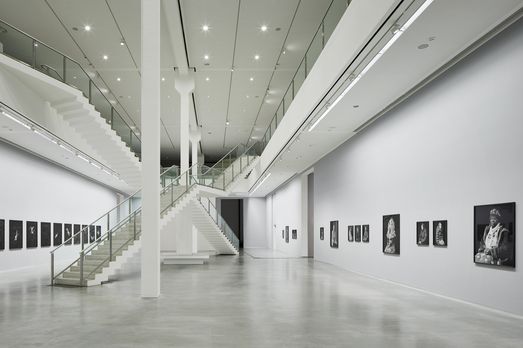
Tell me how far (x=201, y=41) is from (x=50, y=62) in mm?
5607

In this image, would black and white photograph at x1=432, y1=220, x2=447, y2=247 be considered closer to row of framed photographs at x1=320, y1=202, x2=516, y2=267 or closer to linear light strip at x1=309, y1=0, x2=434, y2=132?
row of framed photographs at x1=320, y1=202, x2=516, y2=267

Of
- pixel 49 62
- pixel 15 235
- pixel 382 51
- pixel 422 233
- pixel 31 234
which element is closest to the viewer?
pixel 382 51

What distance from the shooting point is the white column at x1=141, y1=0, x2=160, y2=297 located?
11258 millimetres

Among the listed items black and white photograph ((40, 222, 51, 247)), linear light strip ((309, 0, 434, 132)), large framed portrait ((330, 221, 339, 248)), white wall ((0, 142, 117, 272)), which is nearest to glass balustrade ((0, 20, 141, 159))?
white wall ((0, 142, 117, 272))

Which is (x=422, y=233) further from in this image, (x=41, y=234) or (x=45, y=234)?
(x=45, y=234)

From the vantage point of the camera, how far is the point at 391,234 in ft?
46.3

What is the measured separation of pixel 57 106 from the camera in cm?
1688

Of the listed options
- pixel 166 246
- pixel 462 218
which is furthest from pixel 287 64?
pixel 166 246

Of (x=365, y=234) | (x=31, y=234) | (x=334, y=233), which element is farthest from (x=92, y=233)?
(x=334, y=233)

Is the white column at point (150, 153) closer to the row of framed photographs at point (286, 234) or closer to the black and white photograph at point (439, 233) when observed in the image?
the black and white photograph at point (439, 233)

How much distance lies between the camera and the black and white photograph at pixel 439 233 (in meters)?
11.0

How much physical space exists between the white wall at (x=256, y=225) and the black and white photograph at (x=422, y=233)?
3287 centimetres

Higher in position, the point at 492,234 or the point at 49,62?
the point at 49,62

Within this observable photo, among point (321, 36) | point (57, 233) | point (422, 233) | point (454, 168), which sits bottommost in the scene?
point (57, 233)
